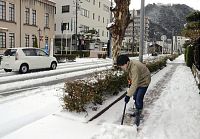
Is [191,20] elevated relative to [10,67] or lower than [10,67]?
elevated

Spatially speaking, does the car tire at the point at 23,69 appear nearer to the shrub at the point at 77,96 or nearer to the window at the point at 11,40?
the shrub at the point at 77,96

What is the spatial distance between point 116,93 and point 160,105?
5.01ft

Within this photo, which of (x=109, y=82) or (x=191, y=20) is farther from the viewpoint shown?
(x=191, y=20)

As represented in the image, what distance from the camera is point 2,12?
106 feet

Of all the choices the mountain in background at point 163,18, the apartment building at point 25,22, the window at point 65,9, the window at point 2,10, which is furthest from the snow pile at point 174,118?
the mountain in background at point 163,18

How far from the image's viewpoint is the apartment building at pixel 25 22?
3231 cm

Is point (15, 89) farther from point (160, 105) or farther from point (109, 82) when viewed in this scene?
point (160, 105)

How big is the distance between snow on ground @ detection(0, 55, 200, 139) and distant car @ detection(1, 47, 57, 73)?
351 inches

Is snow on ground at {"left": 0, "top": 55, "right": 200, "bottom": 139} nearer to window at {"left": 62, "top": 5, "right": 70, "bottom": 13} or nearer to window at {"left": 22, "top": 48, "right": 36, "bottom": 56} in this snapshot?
window at {"left": 22, "top": 48, "right": 36, "bottom": 56}

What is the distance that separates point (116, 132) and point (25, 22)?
3285cm

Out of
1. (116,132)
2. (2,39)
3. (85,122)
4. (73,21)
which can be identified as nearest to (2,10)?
(2,39)

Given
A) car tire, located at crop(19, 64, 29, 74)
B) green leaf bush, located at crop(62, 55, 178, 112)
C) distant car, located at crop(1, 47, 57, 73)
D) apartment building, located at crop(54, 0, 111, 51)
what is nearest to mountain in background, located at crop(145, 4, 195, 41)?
apartment building, located at crop(54, 0, 111, 51)

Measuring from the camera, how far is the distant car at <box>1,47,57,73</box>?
17.3 metres

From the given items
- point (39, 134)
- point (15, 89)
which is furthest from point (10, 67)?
point (39, 134)
